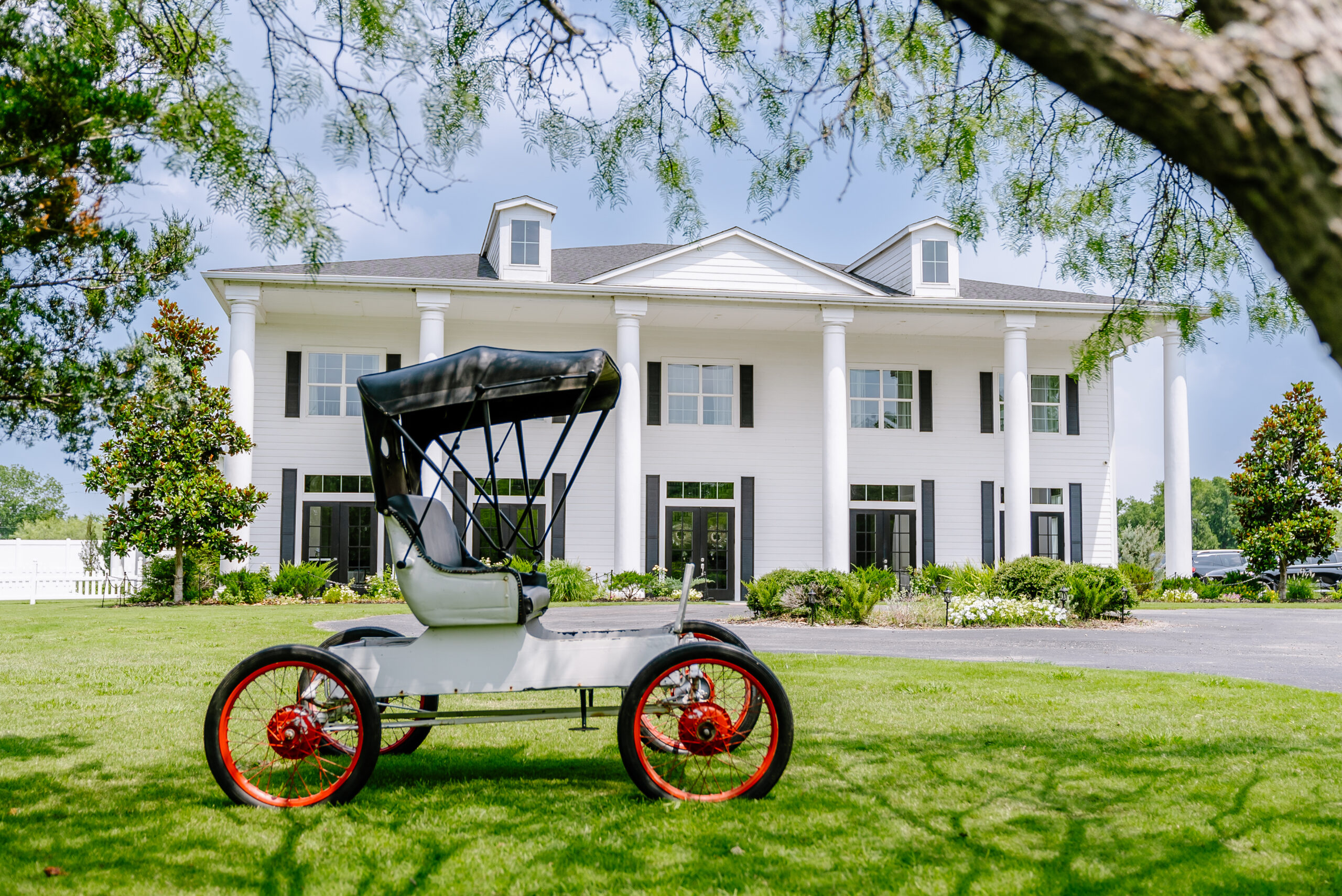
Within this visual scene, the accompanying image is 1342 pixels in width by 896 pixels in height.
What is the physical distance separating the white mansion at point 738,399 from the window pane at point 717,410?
5cm

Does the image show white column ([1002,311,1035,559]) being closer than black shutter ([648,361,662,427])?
Yes

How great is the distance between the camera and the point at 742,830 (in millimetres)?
4207

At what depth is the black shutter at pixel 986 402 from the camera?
25.9m

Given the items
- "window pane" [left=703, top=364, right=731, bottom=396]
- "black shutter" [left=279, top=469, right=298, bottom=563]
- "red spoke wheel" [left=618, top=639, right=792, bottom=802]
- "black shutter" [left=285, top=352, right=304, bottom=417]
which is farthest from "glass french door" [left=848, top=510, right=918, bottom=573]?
"red spoke wheel" [left=618, top=639, right=792, bottom=802]

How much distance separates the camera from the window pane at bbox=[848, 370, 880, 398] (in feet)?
84.8

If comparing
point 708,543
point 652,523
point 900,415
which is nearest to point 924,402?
point 900,415

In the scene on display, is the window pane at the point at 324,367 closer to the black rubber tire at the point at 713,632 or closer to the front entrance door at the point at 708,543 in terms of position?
the front entrance door at the point at 708,543

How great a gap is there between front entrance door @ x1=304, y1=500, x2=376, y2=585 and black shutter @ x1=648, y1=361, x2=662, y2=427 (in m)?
6.60

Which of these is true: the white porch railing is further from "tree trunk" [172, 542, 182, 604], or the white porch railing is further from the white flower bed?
the white flower bed

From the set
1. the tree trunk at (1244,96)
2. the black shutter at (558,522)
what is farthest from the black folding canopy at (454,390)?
the black shutter at (558,522)

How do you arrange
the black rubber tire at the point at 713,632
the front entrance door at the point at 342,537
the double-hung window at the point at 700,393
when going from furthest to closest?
the double-hung window at the point at 700,393 < the front entrance door at the point at 342,537 < the black rubber tire at the point at 713,632

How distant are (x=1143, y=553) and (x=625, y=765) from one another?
28924mm

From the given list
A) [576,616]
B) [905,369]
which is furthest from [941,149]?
[905,369]

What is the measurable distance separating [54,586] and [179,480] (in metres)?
7.90
